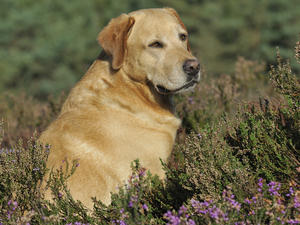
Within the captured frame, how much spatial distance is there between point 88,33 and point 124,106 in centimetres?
3315

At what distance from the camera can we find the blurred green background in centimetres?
3097

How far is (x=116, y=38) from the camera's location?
401cm

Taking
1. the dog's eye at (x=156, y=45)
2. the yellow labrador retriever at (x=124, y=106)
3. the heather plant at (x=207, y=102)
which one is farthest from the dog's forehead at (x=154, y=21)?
the heather plant at (x=207, y=102)

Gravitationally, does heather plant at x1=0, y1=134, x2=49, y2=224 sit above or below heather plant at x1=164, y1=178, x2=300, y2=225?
below

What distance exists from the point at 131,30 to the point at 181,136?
1.54m

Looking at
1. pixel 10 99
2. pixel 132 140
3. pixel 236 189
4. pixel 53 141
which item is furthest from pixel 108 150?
pixel 10 99

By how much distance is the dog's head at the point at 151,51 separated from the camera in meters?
3.98

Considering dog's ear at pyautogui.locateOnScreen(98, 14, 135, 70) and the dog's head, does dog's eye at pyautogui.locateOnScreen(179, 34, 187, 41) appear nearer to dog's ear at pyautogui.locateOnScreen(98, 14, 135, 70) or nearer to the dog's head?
the dog's head

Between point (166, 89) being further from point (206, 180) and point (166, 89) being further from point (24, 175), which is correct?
point (24, 175)

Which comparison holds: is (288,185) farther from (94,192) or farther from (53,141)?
(53,141)

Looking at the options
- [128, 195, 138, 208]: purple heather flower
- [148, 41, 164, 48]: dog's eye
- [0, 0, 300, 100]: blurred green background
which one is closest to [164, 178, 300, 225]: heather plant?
[128, 195, 138, 208]: purple heather flower

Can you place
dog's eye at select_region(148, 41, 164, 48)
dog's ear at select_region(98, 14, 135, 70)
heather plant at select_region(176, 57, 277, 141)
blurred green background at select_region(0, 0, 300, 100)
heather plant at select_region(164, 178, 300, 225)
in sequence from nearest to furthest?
heather plant at select_region(164, 178, 300, 225)
dog's ear at select_region(98, 14, 135, 70)
dog's eye at select_region(148, 41, 164, 48)
heather plant at select_region(176, 57, 277, 141)
blurred green background at select_region(0, 0, 300, 100)

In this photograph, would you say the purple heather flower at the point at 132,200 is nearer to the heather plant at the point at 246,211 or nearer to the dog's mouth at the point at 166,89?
the heather plant at the point at 246,211

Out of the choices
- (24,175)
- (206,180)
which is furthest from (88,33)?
(206,180)
